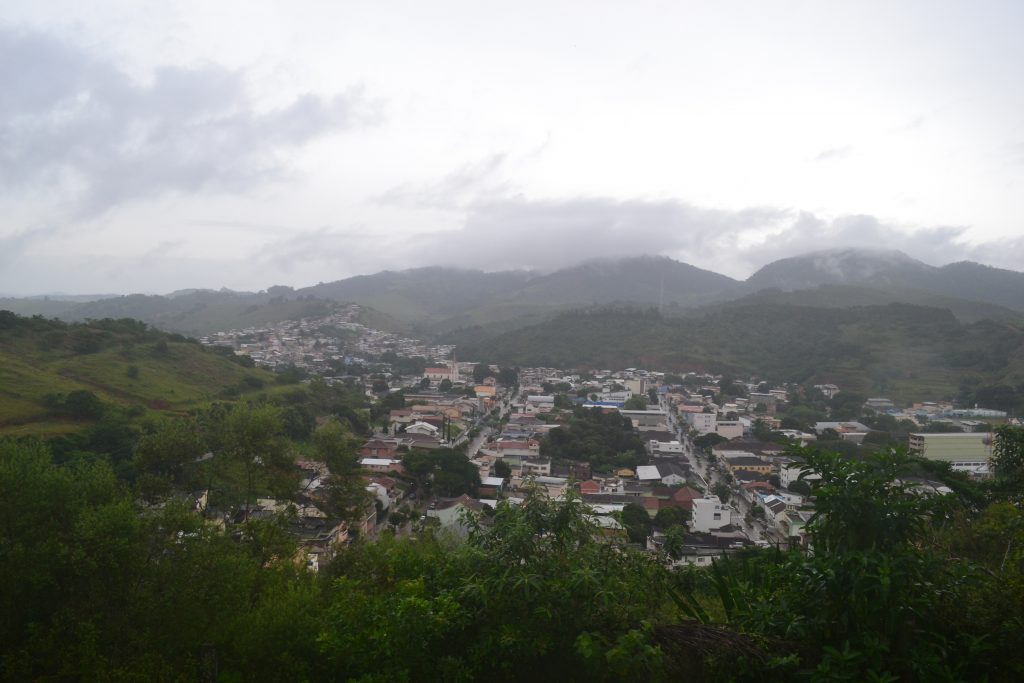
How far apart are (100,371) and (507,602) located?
92.2 ft

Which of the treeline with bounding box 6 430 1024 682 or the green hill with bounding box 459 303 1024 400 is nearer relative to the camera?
the treeline with bounding box 6 430 1024 682

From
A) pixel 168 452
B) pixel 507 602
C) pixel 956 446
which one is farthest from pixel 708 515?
pixel 507 602

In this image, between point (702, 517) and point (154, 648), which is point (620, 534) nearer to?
point (154, 648)

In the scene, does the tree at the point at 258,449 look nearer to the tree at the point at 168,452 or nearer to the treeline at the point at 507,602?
the tree at the point at 168,452

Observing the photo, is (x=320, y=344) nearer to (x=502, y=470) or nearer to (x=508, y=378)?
(x=508, y=378)

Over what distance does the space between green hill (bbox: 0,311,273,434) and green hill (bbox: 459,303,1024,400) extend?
29.8 m

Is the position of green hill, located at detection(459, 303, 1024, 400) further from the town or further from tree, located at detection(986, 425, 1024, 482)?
tree, located at detection(986, 425, 1024, 482)

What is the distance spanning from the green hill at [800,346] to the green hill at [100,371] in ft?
97.7

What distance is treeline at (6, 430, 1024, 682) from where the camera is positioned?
Answer: 2646 mm

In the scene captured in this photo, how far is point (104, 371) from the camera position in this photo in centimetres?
2519

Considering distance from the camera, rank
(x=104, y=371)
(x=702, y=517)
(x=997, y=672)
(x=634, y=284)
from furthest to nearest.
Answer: (x=634, y=284) → (x=104, y=371) → (x=702, y=517) → (x=997, y=672)

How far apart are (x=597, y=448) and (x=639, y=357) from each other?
3098 cm

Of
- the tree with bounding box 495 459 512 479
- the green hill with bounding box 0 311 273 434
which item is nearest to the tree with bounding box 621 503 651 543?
the tree with bounding box 495 459 512 479

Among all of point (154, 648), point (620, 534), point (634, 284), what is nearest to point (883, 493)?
point (620, 534)
